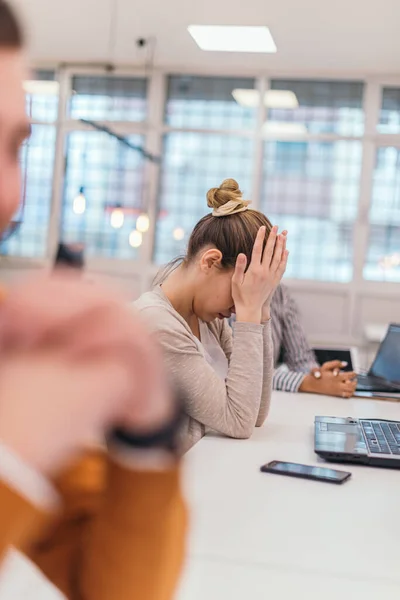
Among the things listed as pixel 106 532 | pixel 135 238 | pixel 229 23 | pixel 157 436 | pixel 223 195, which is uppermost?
pixel 229 23

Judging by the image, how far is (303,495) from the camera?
1407 mm

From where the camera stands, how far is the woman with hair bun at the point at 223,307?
1850 millimetres

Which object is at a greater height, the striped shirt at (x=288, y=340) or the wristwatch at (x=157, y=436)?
the wristwatch at (x=157, y=436)

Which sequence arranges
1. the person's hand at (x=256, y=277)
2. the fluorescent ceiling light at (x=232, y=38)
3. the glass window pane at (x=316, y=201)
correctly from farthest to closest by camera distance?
the glass window pane at (x=316, y=201) < the fluorescent ceiling light at (x=232, y=38) < the person's hand at (x=256, y=277)

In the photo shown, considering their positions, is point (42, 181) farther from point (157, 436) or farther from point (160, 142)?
point (157, 436)

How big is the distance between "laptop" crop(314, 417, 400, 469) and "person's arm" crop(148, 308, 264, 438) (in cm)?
19

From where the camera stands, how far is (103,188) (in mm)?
7484

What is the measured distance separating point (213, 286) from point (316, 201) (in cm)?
522

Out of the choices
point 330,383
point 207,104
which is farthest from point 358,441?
point 207,104

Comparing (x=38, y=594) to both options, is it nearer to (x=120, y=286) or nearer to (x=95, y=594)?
(x=95, y=594)

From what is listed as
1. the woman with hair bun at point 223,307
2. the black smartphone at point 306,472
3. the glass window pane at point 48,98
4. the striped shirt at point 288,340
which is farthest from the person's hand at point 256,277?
the glass window pane at point 48,98

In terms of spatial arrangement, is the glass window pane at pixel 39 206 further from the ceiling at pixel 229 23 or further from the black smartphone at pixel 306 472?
the black smartphone at pixel 306 472

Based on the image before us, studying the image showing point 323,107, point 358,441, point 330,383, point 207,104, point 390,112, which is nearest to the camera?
point 358,441

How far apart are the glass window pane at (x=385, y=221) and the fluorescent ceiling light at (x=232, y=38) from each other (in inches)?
60.5
